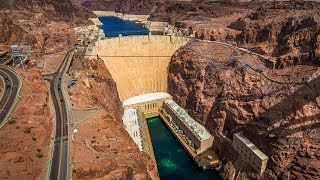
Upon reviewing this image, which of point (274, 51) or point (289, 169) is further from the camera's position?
point (274, 51)

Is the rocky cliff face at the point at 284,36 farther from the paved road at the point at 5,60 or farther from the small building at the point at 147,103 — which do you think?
the paved road at the point at 5,60

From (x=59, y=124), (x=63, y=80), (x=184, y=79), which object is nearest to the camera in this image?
(x=59, y=124)

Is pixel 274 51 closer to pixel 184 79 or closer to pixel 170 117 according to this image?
pixel 184 79

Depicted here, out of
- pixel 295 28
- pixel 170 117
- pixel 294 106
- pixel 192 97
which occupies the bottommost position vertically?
pixel 170 117

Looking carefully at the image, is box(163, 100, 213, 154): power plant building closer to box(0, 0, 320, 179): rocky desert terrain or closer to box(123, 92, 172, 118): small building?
box(0, 0, 320, 179): rocky desert terrain

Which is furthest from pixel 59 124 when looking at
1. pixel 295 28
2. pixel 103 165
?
pixel 295 28

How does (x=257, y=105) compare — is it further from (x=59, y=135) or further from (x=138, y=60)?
(x=138, y=60)

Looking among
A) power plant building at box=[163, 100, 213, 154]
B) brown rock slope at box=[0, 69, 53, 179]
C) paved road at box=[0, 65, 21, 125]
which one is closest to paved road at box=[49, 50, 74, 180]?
brown rock slope at box=[0, 69, 53, 179]

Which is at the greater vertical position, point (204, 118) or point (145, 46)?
point (145, 46)
